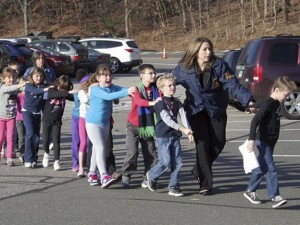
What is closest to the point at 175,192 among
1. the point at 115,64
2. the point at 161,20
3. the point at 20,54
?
the point at 20,54

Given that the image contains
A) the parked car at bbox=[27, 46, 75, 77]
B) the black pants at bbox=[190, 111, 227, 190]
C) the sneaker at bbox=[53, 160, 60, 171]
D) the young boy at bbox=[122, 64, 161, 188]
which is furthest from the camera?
the parked car at bbox=[27, 46, 75, 77]

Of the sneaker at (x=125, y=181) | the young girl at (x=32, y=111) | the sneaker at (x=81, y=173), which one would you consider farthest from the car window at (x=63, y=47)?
the sneaker at (x=125, y=181)

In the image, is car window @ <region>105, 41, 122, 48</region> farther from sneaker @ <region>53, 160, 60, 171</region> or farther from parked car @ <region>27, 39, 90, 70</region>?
sneaker @ <region>53, 160, 60, 171</region>

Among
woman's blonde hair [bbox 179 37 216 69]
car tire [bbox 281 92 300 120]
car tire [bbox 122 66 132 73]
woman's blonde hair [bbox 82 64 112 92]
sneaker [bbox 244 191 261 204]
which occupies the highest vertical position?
woman's blonde hair [bbox 179 37 216 69]

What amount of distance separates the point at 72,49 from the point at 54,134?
871 inches

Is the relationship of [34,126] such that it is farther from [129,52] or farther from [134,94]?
[129,52]

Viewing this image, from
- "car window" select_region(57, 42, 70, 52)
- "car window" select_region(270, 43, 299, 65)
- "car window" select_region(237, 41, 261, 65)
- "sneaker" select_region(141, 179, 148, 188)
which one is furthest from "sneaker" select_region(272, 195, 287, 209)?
"car window" select_region(57, 42, 70, 52)

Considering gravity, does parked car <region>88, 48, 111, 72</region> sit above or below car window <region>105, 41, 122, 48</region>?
below

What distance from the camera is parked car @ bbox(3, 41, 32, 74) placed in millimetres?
27953

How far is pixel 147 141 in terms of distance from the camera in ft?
30.6

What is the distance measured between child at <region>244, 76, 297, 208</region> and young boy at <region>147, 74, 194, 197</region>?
86 centimetres

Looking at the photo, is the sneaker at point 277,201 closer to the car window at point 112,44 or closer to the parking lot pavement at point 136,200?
the parking lot pavement at point 136,200

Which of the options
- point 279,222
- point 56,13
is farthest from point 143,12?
point 279,222

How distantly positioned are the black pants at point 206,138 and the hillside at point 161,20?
135 feet
